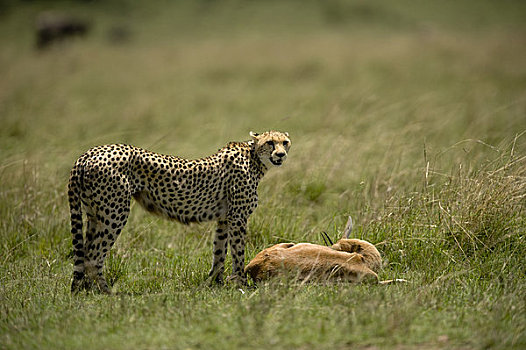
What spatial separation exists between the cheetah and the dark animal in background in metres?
22.5

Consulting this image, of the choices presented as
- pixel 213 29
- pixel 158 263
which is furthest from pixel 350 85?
pixel 213 29

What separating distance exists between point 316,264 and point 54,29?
83.5 feet

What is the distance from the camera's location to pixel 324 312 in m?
4.23

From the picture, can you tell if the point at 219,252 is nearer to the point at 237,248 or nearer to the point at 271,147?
the point at 237,248

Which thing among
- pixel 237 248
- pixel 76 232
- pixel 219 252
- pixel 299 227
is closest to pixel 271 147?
pixel 237 248

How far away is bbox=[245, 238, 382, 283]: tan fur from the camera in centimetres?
484

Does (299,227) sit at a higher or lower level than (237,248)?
lower

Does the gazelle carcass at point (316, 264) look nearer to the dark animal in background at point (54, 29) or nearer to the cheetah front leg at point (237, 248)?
the cheetah front leg at point (237, 248)

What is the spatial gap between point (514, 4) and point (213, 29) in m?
19.3

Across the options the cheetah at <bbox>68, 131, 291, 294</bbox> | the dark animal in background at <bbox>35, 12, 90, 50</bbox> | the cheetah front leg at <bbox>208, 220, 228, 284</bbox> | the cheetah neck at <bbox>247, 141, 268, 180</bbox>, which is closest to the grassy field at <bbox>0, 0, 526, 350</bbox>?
the cheetah front leg at <bbox>208, 220, 228, 284</bbox>

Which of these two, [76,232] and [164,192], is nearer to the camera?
[76,232]

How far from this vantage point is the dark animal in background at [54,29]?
1046 inches

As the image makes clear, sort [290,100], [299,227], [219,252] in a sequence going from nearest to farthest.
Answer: [219,252] < [299,227] < [290,100]

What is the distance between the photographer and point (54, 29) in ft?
89.7
